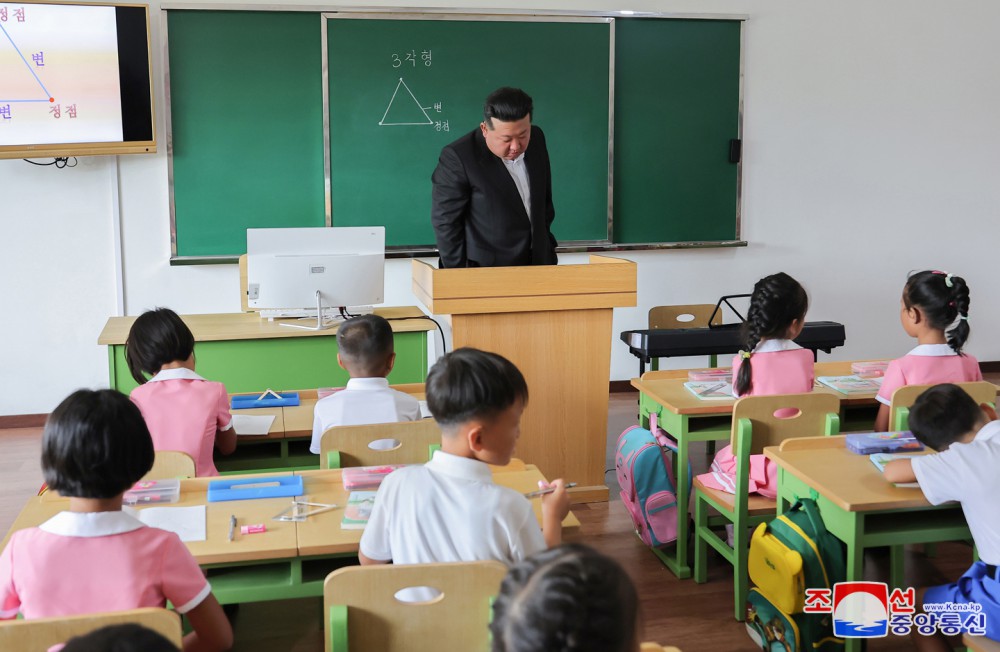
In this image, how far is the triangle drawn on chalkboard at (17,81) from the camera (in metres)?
5.00

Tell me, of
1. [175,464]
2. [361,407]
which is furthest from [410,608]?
[361,407]

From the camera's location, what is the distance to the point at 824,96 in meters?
6.21

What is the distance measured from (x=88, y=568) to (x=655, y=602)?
6.43 ft

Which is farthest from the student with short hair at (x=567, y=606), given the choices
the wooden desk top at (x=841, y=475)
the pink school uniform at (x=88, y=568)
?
the wooden desk top at (x=841, y=475)

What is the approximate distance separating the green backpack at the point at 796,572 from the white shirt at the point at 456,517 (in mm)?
1002

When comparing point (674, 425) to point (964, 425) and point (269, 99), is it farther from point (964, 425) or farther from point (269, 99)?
point (269, 99)

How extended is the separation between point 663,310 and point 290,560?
10.6ft

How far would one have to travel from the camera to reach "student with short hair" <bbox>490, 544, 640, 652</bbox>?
98cm

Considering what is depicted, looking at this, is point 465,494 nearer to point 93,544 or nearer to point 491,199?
point 93,544

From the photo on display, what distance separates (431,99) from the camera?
5.62 metres

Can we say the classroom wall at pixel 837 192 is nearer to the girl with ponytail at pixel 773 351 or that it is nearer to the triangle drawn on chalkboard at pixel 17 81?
the triangle drawn on chalkboard at pixel 17 81

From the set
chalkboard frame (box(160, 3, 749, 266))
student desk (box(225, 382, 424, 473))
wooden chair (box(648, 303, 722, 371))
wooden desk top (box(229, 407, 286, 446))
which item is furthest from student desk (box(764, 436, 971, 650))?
chalkboard frame (box(160, 3, 749, 266))

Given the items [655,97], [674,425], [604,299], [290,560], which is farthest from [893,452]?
[655,97]

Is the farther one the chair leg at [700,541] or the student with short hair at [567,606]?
the chair leg at [700,541]
